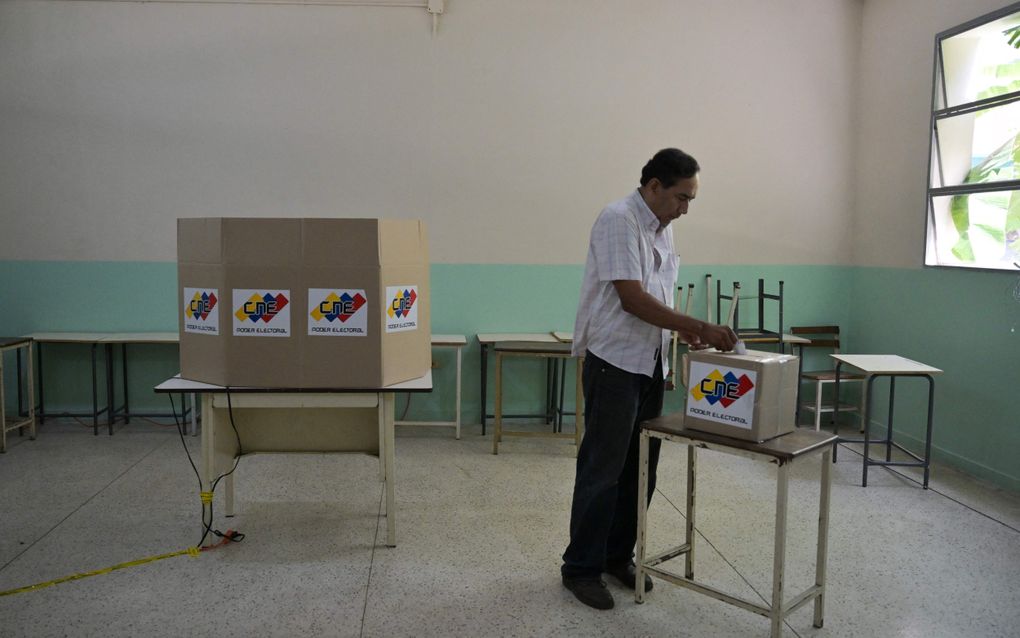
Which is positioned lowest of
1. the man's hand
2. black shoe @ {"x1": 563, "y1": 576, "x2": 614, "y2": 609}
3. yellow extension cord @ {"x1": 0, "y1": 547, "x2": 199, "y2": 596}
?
yellow extension cord @ {"x1": 0, "y1": 547, "x2": 199, "y2": 596}

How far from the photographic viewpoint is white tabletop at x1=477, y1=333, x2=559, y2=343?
15.5 ft

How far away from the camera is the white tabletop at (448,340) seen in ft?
15.0

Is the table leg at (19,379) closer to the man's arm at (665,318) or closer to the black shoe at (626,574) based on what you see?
the black shoe at (626,574)

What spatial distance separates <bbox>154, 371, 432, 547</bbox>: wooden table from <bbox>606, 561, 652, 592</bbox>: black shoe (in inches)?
34.5

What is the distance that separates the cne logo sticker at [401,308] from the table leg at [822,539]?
1524 mm

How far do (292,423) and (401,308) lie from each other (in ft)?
2.47

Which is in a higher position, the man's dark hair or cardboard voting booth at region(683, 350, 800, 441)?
the man's dark hair

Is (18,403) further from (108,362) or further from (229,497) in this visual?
(229,497)

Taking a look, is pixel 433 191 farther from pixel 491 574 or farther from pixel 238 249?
pixel 491 574

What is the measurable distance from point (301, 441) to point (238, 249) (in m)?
0.89

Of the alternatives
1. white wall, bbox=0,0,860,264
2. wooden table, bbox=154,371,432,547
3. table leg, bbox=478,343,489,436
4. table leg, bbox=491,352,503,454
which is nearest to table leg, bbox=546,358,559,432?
table leg, bbox=478,343,489,436

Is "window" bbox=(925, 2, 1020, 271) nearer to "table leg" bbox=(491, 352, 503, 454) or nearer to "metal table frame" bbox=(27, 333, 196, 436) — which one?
"table leg" bbox=(491, 352, 503, 454)

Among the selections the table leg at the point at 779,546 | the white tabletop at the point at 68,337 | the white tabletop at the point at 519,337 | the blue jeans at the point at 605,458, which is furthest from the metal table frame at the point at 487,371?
the table leg at the point at 779,546

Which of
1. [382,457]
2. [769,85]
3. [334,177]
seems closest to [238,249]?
[382,457]
